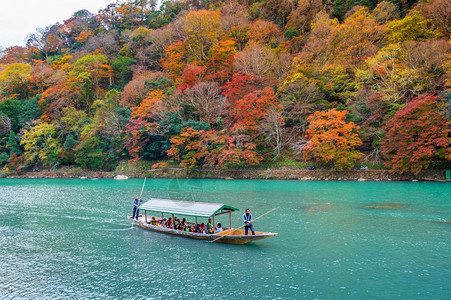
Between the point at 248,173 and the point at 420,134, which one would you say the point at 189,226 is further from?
the point at 420,134

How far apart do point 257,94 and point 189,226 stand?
29533mm

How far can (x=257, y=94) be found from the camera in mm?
44750

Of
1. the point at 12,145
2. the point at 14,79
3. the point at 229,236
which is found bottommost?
the point at 229,236

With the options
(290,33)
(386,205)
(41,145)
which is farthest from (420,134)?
(41,145)

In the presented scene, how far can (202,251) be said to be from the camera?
53.5 ft

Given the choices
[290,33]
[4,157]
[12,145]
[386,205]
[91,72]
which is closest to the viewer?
[386,205]

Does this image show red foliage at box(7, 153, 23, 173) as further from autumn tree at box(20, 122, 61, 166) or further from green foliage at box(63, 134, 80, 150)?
green foliage at box(63, 134, 80, 150)

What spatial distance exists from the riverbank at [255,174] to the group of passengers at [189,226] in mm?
23895

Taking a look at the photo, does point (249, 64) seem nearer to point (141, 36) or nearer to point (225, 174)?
point (225, 174)

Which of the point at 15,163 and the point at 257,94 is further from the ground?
the point at 257,94

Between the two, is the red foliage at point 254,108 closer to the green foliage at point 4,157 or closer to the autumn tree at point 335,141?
the autumn tree at point 335,141

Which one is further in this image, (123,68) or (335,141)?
(123,68)

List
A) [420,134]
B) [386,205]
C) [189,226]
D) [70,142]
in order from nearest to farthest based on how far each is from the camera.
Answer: [189,226], [386,205], [420,134], [70,142]

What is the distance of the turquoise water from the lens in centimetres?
1195
